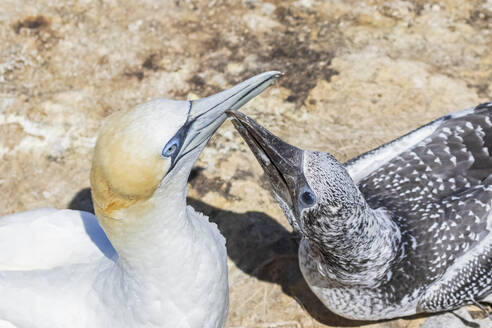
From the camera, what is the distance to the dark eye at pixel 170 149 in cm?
240

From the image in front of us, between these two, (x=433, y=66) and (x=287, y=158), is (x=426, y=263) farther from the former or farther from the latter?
(x=433, y=66)

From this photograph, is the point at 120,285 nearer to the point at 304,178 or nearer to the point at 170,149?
the point at 170,149

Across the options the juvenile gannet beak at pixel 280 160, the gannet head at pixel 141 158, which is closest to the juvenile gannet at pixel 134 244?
the gannet head at pixel 141 158

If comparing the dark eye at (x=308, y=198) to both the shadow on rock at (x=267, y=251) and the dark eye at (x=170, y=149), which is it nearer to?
the dark eye at (x=170, y=149)

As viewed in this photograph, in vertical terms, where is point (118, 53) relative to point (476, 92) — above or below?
below

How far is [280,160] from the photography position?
3207 mm

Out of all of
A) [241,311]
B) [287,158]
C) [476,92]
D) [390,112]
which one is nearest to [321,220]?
[287,158]

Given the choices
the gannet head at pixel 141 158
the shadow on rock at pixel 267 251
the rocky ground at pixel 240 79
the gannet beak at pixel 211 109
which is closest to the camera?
the gannet head at pixel 141 158

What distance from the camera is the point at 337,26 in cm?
611

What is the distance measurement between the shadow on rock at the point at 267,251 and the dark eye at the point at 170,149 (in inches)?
86.9

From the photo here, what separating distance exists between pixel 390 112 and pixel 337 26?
1264 mm

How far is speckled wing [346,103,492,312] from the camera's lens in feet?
12.4

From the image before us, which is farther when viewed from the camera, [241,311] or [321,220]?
[241,311]

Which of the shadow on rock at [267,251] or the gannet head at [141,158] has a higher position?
the gannet head at [141,158]
